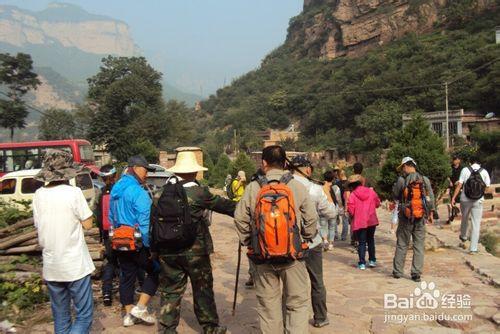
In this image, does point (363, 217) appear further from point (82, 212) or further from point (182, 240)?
point (82, 212)

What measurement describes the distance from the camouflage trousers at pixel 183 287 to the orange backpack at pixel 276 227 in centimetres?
80

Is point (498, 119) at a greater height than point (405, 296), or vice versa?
point (498, 119)

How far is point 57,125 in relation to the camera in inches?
2739

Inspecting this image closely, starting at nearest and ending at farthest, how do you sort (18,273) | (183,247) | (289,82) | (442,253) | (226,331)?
(183,247) < (226,331) < (18,273) < (442,253) < (289,82)

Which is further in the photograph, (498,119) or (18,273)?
(498,119)

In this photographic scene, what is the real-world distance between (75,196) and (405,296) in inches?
154

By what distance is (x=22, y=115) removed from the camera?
47219 millimetres

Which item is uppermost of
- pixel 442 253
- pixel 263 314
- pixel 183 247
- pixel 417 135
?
pixel 417 135

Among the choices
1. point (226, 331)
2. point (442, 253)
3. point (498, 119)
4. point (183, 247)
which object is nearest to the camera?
point (183, 247)

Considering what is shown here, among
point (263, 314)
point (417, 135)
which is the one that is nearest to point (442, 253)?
point (417, 135)

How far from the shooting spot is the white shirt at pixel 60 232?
3.63m

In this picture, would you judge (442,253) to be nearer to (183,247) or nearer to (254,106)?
(183,247)

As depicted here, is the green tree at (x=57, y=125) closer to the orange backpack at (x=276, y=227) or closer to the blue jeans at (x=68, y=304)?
the blue jeans at (x=68, y=304)

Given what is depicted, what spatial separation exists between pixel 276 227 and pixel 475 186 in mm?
5668
